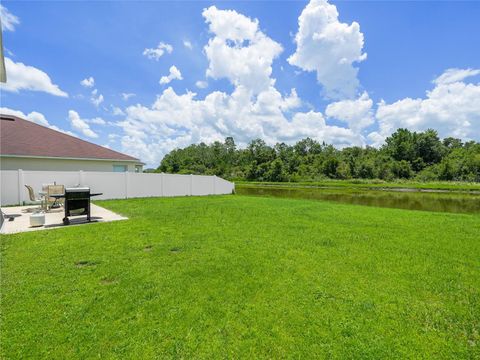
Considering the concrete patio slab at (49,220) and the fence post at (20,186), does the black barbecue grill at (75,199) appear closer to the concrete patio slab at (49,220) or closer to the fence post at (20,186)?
the concrete patio slab at (49,220)

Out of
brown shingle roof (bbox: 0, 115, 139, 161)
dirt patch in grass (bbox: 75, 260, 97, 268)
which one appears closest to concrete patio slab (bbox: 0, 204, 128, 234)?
dirt patch in grass (bbox: 75, 260, 97, 268)

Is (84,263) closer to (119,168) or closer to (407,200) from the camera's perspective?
(119,168)

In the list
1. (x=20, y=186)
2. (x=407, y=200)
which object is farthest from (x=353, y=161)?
(x=20, y=186)

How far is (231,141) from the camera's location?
85875 mm

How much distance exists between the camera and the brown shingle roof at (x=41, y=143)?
44.2 ft

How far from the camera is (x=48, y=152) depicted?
1405cm

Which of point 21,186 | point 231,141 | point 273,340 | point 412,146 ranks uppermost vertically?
point 231,141

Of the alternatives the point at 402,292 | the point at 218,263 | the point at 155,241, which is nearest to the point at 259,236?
the point at 218,263

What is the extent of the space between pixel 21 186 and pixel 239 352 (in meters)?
13.4

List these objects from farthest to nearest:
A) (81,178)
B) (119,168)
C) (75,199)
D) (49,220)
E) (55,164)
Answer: (119,168)
(55,164)
(81,178)
(49,220)
(75,199)

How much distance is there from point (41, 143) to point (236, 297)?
17.0 meters

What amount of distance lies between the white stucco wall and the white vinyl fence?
2.54 m

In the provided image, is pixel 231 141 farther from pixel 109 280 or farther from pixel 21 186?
pixel 109 280

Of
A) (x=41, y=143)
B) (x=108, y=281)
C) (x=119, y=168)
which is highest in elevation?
(x=41, y=143)
